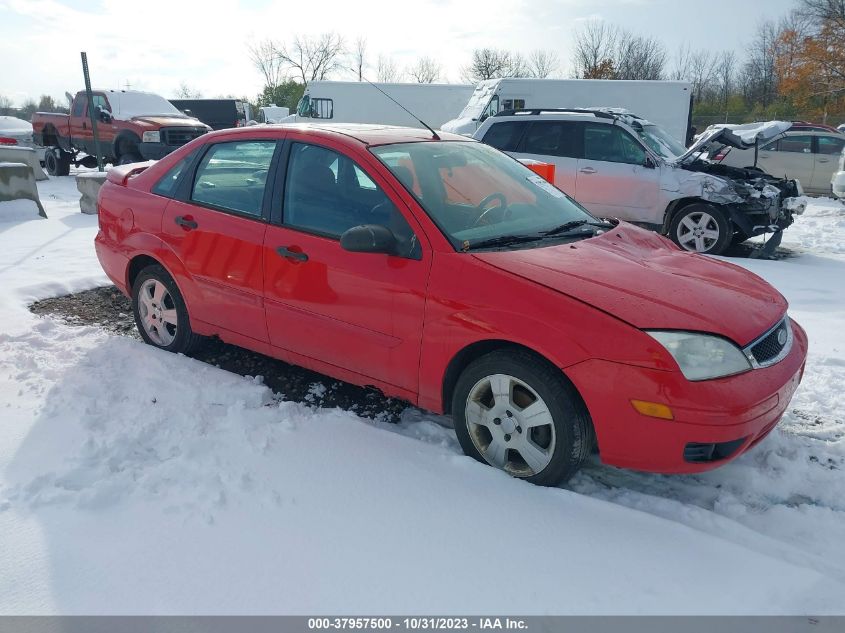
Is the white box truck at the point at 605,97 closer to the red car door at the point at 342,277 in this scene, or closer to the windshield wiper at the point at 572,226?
the windshield wiper at the point at 572,226

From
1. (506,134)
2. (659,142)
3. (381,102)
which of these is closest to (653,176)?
(659,142)

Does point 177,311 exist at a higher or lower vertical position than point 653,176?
lower

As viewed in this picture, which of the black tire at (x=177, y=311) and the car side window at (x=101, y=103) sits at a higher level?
the car side window at (x=101, y=103)

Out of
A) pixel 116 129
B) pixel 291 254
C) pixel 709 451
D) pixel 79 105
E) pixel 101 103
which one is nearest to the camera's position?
pixel 709 451

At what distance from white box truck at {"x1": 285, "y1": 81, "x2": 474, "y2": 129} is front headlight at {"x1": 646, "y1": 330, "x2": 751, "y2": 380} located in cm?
2020

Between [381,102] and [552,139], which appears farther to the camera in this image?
[381,102]

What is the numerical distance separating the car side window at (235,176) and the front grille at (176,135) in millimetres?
11303

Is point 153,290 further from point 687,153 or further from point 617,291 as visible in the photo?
point 687,153

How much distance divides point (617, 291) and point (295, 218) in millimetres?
1832

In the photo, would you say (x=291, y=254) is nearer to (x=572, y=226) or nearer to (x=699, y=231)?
(x=572, y=226)

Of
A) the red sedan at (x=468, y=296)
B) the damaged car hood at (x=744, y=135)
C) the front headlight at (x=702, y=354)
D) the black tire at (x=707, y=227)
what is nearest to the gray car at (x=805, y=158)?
the damaged car hood at (x=744, y=135)

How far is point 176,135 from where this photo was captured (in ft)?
48.2

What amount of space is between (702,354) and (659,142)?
7521 mm

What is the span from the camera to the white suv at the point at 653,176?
27.0 ft
